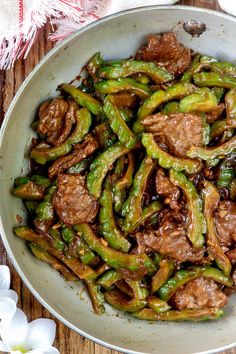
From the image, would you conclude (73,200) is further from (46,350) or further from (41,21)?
(41,21)

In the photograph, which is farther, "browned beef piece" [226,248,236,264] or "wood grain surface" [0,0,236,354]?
"wood grain surface" [0,0,236,354]

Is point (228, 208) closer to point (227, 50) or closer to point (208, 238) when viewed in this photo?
point (208, 238)

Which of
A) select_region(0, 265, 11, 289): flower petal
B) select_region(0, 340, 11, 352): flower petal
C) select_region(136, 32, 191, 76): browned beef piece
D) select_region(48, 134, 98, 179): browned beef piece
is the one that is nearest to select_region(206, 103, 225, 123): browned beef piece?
select_region(136, 32, 191, 76): browned beef piece

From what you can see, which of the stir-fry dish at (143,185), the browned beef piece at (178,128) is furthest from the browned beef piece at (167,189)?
the browned beef piece at (178,128)

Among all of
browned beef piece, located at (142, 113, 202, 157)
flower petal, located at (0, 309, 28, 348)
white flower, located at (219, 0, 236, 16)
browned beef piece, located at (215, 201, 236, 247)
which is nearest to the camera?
browned beef piece, located at (142, 113, 202, 157)

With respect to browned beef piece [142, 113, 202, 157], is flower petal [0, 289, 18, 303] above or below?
below

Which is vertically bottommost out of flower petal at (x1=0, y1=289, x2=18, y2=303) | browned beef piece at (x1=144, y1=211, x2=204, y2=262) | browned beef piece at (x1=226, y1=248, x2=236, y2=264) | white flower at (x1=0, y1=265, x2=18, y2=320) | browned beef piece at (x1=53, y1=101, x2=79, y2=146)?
flower petal at (x1=0, y1=289, x2=18, y2=303)

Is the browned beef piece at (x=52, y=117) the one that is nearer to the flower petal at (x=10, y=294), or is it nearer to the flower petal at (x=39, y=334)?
the flower petal at (x=10, y=294)

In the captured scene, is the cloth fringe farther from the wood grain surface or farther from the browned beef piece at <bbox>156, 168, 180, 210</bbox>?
the browned beef piece at <bbox>156, 168, 180, 210</bbox>

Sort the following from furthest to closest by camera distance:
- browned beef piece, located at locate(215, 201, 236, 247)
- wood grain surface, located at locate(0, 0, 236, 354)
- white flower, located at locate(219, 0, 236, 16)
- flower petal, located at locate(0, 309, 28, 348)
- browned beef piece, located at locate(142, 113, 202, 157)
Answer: wood grain surface, located at locate(0, 0, 236, 354) < white flower, located at locate(219, 0, 236, 16) < flower petal, located at locate(0, 309, 28, 348) < browned beef piece, located at locate(215, 201, 236, 247) < browned beef piece, located at locate(142, 113, 202, 157)
